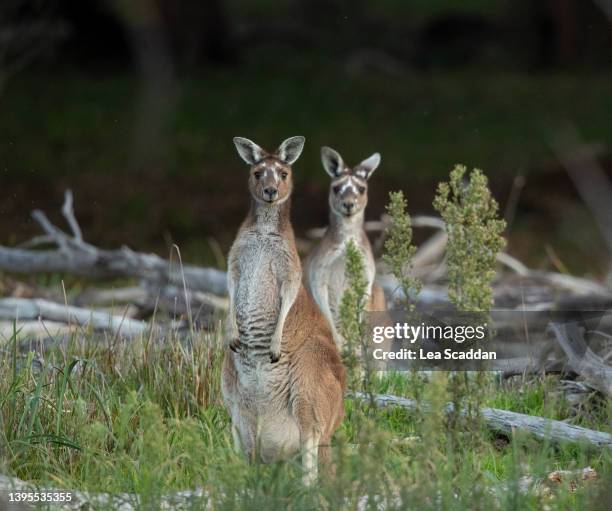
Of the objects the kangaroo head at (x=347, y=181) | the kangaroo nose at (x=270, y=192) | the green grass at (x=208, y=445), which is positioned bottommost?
the green grass at (x=208, y=445)

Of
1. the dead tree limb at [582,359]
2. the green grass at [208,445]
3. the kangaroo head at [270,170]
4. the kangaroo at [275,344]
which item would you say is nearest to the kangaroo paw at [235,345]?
the kangaroo at [275,344]

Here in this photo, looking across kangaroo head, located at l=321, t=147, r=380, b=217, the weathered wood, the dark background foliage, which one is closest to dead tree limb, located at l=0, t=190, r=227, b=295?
the weathered wood

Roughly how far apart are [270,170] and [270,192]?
0.11 meters

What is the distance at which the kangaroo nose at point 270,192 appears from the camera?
476 cm

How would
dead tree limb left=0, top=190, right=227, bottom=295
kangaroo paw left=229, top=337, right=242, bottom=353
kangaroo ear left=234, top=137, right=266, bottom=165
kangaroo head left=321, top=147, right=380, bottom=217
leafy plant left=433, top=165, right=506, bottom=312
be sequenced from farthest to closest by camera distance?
dead tree limb left=0, top=190, right=227, bottom=295, kangaroo head left=321, top=147, right=380, bottom=217, kangaroo ear left=234, top=137, right=266, bottom=165, kangaroo paw left=229, top=337, right=242, bottom=353, leafy plant left=433, top=165, right=506, bottom=312

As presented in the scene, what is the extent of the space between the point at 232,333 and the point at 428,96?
13.9 m

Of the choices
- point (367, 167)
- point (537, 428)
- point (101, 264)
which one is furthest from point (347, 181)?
point (537, 428)

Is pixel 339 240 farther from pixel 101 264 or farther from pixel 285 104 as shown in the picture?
pixel 285 104

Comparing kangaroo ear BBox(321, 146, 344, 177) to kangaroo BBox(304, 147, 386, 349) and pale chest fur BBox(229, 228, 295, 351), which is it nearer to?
kangaroo BBox(304, 147, 386, 349)

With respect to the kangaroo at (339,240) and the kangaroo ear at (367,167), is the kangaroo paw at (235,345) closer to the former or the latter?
the kangaroo at (339,240)

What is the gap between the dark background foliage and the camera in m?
14.0

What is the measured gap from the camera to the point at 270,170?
15.8 feet

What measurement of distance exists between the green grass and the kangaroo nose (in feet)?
3.02

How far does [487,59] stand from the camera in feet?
67.9
